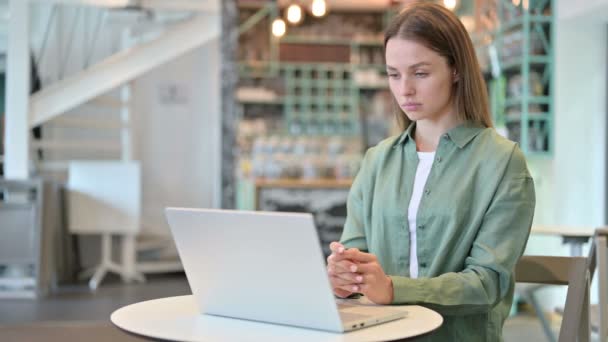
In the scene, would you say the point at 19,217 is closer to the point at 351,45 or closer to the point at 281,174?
the point at 281,174

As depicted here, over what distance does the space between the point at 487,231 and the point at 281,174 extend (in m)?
6.03

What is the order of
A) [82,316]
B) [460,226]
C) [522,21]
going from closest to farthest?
[460,226]
[82,316]
[522,21]

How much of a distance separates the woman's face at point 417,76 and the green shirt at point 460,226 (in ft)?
0.31

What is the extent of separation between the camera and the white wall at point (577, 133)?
6262 millimetres

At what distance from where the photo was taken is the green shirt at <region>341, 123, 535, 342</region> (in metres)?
1.69

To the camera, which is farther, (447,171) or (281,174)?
(281,174)

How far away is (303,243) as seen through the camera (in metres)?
1.35

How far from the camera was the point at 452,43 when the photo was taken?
180 cm

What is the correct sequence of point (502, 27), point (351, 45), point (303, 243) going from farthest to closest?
point (351, 45) < point (502, 27) < point (303, 243)

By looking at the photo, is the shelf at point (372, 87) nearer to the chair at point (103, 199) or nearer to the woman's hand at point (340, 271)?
the chair at point (103, 199)

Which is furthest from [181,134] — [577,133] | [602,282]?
[602,282]

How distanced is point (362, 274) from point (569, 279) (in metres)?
0.66

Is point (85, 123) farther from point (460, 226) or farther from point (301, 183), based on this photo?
point (460, 226)

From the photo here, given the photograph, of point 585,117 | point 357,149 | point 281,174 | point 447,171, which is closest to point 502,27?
point 585,117
